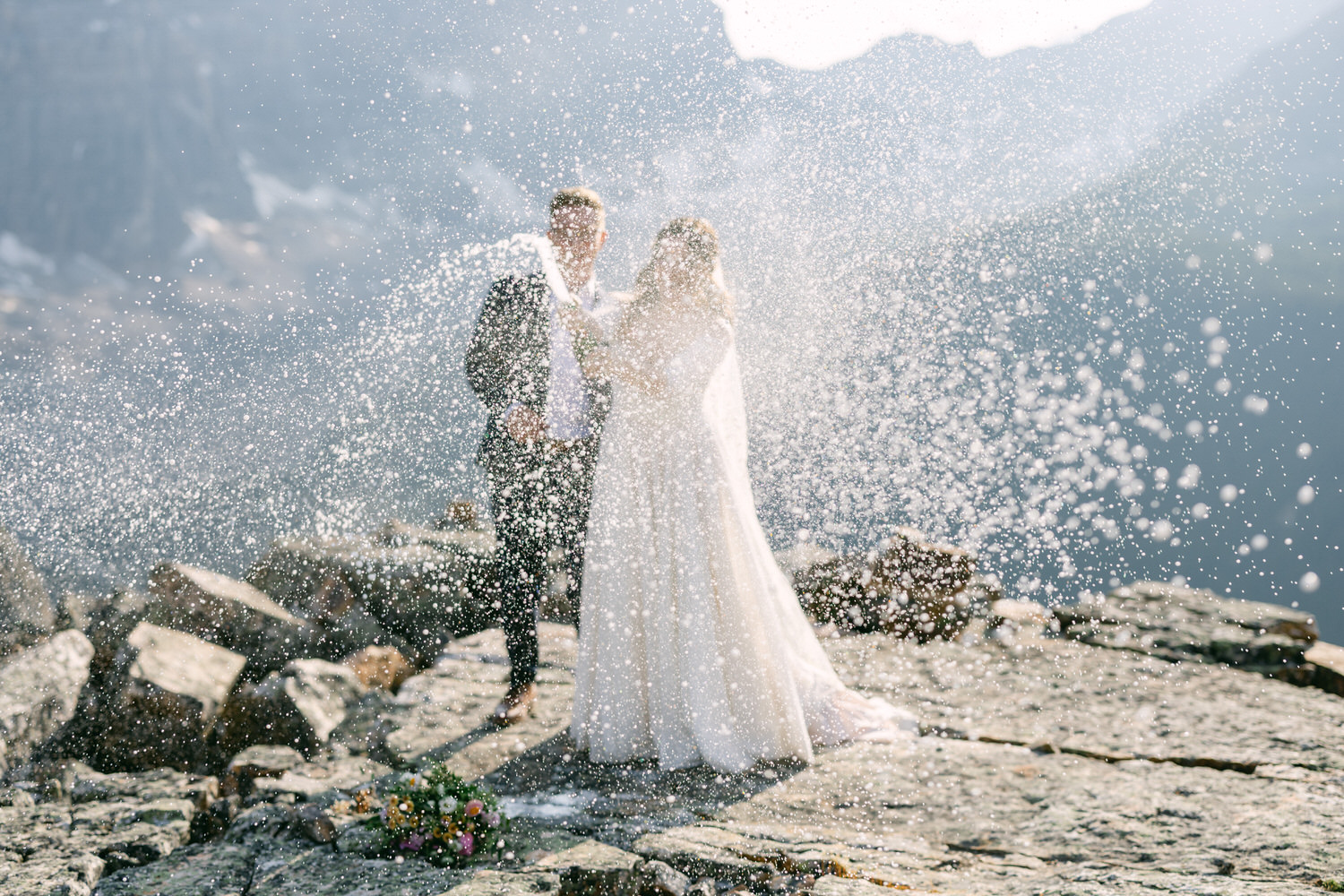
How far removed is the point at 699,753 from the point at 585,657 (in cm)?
87

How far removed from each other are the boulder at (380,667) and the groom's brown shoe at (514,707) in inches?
54.6

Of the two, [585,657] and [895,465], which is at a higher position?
[895,465]

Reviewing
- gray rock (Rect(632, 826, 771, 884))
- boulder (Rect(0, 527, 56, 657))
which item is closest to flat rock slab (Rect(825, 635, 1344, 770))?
gray rock (Rect(632, 826, 771, 884))

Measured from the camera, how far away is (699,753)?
4.16m

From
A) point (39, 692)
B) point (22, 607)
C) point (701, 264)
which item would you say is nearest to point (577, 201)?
point (701, 264)

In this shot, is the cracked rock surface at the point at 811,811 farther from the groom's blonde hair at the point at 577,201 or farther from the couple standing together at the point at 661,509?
the groom's blonde hair at the point at 577,201

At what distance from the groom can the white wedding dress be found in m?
0.46

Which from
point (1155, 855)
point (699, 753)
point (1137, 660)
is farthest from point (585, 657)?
point (1137, 660)

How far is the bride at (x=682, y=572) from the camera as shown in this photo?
163 inches

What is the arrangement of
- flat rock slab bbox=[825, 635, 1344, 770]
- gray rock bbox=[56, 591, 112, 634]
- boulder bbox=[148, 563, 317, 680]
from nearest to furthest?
flat rock slab bbox=[825, 635, 1344, 770] → gray rock bbox=[56, 591, 112, 634] → boulder bbox=[148, 563, 317, 680]

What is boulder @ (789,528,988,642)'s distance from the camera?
7.25 metres

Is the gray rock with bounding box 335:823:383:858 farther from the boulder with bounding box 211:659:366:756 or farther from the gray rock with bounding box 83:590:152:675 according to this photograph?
the gray rock with bounding box 83:590:152:675

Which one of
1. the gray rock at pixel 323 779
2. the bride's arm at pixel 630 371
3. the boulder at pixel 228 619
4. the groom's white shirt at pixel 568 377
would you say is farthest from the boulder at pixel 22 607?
the bride's arm at pixel 630 371

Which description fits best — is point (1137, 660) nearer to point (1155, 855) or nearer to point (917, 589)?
point (917, 589)
